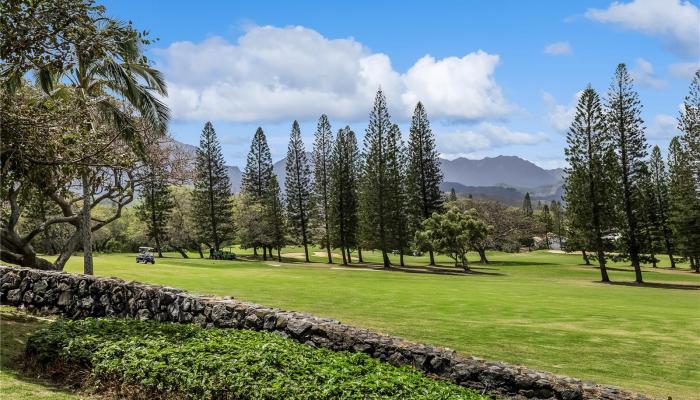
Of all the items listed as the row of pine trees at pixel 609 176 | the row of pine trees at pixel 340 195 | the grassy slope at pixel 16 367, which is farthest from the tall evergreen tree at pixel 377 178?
the grassy slope at pixel 16 367

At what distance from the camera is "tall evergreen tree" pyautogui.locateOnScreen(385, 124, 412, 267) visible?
60.8m

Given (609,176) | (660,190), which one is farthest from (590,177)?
(660,190)

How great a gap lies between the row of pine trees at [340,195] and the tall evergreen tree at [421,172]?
0.12m

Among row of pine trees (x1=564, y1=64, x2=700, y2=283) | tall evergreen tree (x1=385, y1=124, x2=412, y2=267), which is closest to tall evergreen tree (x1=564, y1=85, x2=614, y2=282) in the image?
row of pine trees (x1=564, y1=64, x2=700, y2=283)

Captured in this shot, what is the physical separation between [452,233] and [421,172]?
1241 cm

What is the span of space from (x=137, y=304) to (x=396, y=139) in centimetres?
5052

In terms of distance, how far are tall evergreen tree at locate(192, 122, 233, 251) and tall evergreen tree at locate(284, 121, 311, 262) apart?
27.2 ft

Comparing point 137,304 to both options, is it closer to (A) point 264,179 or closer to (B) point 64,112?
(B) point 64,112

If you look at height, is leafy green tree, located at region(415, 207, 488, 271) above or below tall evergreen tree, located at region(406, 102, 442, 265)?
below

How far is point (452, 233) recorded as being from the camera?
56031mm

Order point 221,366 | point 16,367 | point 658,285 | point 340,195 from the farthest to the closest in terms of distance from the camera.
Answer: point 340,195, point 658,285, point 16,367, point 221,366

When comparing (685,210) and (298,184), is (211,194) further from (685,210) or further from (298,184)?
(685,210)

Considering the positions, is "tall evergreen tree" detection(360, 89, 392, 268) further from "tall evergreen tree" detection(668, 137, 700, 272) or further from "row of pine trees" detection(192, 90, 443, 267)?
"tall evergreen tree" detection(668, 137, 700, 272)

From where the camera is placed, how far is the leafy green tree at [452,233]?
55.8m
